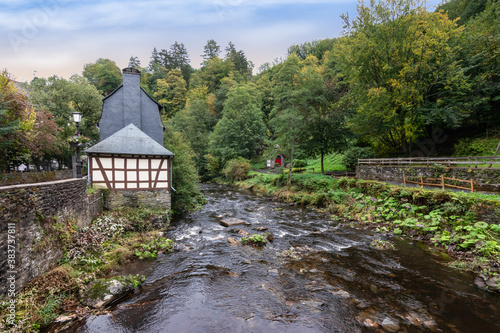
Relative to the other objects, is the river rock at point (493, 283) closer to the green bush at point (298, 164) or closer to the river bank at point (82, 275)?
the river bank at point (82, 275)

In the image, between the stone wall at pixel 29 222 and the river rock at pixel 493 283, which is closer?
the stone wall at pixel 29 222

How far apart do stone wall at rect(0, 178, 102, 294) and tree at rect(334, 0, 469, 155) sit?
20453mm

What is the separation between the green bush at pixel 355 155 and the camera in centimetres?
2460

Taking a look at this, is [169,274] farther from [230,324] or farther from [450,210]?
[450,210]

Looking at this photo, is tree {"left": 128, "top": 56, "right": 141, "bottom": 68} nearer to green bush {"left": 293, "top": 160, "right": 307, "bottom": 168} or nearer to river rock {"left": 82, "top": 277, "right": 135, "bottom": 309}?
green bush {"left": 293, "top": 160, "right": 307, "bottom": 168}

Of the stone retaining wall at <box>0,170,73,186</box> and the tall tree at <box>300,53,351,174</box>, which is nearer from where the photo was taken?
the stone retaining wall at <box>0,170,73,186</box>

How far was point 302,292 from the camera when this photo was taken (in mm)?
6625

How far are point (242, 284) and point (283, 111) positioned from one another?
1894cm

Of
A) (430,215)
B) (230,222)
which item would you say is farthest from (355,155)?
(230,222)

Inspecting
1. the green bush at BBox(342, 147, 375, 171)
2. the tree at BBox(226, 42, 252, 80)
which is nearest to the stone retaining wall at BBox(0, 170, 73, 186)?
the green bush at BBox(342, 147, 375, 171)

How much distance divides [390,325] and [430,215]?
8467 mm

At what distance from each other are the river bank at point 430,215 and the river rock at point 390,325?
12.4ft

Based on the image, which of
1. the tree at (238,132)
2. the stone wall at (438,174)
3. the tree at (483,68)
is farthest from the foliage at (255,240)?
the tree at (238,132)

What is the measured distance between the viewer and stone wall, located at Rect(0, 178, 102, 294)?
497 centimetres
